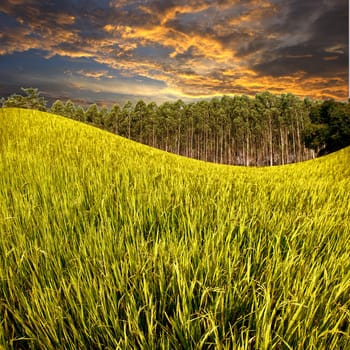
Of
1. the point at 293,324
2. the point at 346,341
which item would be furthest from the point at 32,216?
the point at 346,341

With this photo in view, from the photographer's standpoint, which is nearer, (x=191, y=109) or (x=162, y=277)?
(x=162, y=277)

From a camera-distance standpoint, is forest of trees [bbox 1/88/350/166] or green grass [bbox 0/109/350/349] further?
forest of trees [bbox 1/88/350/166]

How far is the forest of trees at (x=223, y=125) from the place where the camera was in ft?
257

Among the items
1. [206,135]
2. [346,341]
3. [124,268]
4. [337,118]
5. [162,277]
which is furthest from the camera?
[206,135]

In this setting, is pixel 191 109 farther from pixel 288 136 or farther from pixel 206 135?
pixel 288 136

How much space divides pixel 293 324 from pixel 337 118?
44234 millimetres

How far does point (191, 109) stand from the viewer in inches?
3253

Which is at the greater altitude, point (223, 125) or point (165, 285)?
point (223, 125)

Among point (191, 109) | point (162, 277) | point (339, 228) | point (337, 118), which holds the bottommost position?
point (339, 228)

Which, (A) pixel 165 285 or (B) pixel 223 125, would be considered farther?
(B) pixel 223 125

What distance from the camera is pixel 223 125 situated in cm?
8200

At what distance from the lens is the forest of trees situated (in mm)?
78188

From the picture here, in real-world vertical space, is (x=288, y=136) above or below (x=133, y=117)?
below

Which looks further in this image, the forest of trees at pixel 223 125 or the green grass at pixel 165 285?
the forest of trees at pixel 223 125
